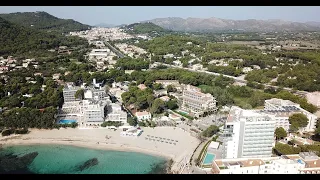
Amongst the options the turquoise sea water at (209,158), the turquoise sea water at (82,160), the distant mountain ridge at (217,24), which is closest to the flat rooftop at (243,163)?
the turquoise sea water at (209,158)

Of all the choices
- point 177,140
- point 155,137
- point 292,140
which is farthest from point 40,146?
point 292,140

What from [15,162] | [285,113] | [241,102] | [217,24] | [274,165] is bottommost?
[15,162]

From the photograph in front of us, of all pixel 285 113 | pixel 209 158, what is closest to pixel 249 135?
pixel 209 158

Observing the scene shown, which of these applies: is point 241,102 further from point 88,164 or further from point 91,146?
point 88,164

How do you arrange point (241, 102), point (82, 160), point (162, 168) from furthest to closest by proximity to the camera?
point (241, 102) → point (82, 160) → point (162, 168)

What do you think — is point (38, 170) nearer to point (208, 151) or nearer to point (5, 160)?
point (5, 160)

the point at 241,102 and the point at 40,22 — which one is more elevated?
the point at 40,22

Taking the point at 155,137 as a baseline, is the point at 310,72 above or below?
above
